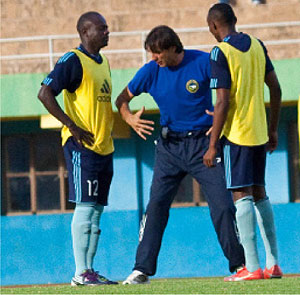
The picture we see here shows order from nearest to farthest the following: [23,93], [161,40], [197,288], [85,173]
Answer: [197,288]
[161,40]
[85,173]
[23,93]

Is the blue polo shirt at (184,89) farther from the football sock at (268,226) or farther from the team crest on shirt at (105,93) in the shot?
the football sock at (268,226)

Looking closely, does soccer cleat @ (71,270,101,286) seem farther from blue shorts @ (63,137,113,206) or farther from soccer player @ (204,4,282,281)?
soccer player @ (204,4,282,281)

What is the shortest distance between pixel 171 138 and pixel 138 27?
1235 cm

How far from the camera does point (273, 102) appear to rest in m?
7.35

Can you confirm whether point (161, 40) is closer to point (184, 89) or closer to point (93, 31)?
point (184, 89)

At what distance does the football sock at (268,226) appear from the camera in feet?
23.4

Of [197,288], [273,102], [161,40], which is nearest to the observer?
[197,288]

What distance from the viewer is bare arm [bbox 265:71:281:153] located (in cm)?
725

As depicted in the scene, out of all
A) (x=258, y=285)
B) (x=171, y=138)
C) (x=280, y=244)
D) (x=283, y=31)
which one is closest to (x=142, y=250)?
(x=171, y=138)

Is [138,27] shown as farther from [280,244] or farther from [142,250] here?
[142,250]

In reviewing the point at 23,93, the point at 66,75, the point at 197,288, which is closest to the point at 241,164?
the point at 197,288

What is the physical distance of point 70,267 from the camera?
16.9 metres

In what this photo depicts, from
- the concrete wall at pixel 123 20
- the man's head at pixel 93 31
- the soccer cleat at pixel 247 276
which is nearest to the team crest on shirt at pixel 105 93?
the man's head at pixel 93 31

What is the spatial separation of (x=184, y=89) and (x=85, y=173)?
90 centimetres
